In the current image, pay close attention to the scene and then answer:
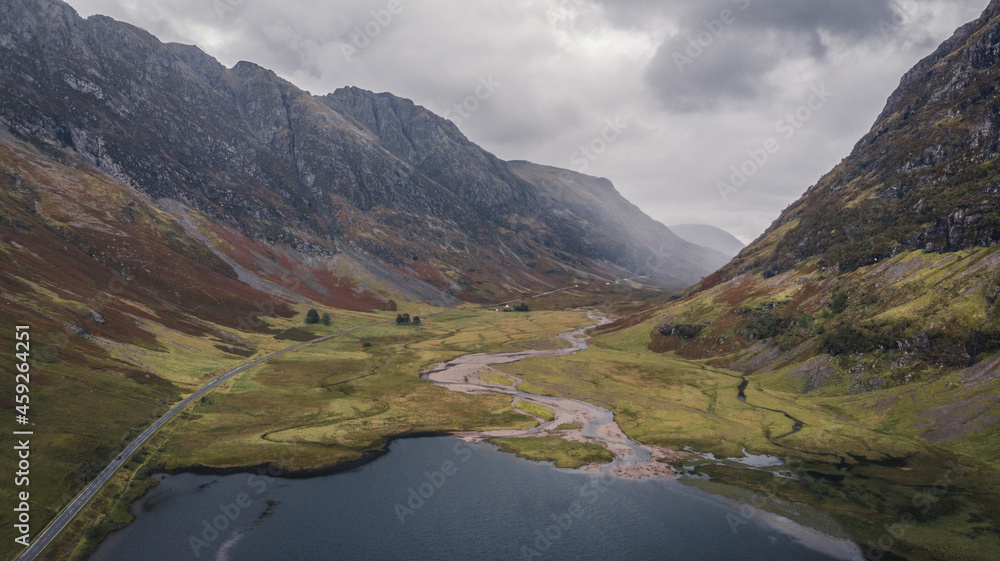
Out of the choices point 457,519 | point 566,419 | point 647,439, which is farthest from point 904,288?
point 457,519

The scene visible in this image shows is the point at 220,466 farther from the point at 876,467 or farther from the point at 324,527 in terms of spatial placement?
the point at 876,467

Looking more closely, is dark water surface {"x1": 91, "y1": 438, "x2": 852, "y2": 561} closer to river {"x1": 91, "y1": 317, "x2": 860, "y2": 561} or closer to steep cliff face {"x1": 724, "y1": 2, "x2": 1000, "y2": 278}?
river {"x1": 91, "y1": 317, "x2": 860, "y2": 561}

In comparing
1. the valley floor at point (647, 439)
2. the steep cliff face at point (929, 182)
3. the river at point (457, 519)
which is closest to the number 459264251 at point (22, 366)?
the valley floor at point (647, 439)

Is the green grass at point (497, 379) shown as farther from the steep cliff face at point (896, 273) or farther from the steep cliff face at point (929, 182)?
the steep cliff face at point (929, 182)

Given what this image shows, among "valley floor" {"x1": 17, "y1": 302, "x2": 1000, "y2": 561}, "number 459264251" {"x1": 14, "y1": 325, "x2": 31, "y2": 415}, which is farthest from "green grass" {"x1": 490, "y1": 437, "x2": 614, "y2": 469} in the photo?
"number 459264251" {"x1": 14, "y1": 325, "x2": 31, "y2": 415}

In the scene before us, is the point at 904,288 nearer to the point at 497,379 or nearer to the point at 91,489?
the point at 497,379
